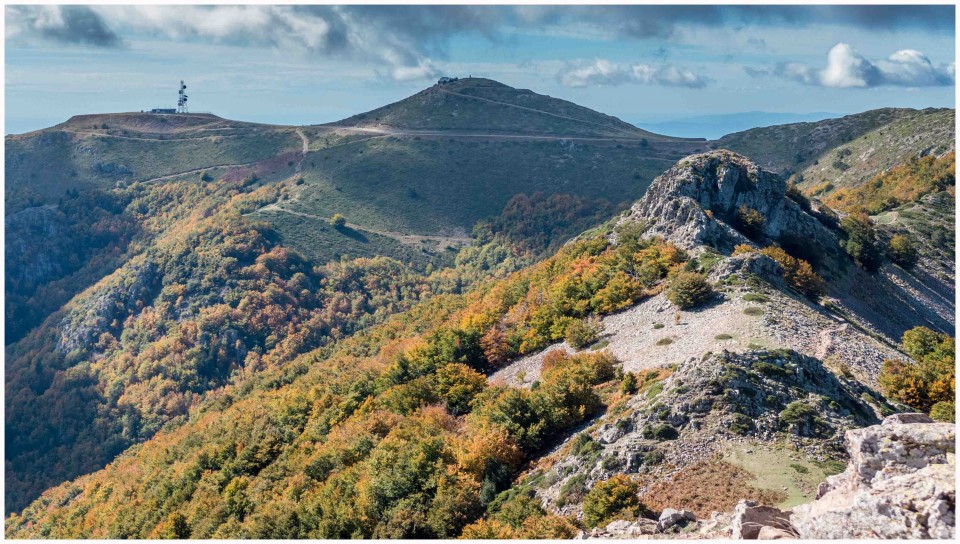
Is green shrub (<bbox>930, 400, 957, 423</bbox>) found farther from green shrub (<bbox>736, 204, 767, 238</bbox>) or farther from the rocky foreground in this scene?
green shrub (<bbox>736, 204, 767, 238</bbox>)

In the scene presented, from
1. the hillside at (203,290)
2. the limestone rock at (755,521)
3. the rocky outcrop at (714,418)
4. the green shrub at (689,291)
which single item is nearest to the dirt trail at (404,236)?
the hillside at (203,290)

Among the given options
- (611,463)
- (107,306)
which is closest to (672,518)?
(611,463)

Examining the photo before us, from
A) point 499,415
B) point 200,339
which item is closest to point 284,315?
point 200,339

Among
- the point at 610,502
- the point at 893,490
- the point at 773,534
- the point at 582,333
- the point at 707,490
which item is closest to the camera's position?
the point at 893,490

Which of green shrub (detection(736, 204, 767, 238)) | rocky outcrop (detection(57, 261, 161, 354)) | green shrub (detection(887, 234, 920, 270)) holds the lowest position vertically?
rocky outcrop (detection(57, 261, 161, 354))

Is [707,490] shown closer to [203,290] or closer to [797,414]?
[797,414]

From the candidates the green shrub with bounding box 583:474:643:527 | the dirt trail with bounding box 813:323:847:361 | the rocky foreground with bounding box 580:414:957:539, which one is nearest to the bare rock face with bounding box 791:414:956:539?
the rocky foreground with bounding box 580:414:957:539
